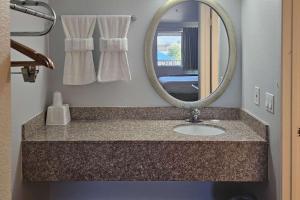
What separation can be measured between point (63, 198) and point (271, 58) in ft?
5.82

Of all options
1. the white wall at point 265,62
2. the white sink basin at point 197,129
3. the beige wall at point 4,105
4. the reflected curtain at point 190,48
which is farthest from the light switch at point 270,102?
the beige wall at point 4,105

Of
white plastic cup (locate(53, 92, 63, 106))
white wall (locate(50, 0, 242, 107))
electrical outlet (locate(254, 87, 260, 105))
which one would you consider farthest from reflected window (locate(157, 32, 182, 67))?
white plastic cup (locate(53, 92, 63, 106))

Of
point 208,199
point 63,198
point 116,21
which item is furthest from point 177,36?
point 63,198

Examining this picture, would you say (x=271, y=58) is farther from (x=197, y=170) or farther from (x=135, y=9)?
(x=135, y=9)

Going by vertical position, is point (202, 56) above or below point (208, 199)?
above

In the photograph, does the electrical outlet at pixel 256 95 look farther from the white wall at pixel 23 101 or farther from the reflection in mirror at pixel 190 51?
the white wall at pixel 23 101

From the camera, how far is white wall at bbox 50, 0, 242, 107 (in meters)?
2.74

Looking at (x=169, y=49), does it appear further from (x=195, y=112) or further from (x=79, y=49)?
(x=79, y=49)

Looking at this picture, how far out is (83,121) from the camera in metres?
2.75

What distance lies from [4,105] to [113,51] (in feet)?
5.90

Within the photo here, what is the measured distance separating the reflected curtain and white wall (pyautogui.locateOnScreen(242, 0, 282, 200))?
346 millimetres

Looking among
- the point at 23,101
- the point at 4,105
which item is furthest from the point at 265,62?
the point at 4,105

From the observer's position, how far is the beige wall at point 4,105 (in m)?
0.89

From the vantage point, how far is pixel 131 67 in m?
2.78
